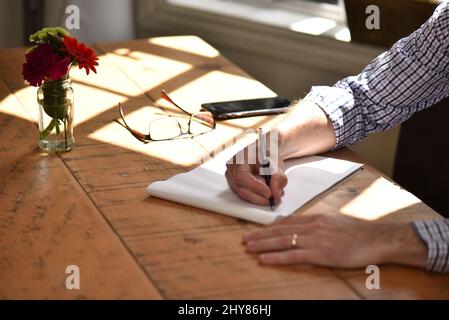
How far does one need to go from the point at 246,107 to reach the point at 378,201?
0.63 meters

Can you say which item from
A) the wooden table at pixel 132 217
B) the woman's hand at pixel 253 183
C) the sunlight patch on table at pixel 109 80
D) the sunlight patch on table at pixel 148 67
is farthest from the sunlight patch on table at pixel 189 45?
the woman's hand at pixel 253 183

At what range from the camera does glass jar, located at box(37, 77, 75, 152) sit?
2012 millimetres

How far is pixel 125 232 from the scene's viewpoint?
1.71m

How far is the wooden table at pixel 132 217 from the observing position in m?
1.53

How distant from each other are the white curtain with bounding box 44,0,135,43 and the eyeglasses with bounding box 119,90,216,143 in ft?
3.75

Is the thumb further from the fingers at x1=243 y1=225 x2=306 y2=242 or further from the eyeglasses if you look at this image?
the eyeglasses

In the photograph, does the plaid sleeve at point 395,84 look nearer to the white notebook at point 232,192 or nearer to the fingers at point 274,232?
the white notebook at point 232,192

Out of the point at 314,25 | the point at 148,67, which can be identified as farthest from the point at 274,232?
the point at 314,25

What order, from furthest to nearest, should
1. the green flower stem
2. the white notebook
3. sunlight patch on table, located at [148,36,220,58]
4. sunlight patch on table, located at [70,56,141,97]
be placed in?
sunlight patch on table, located at [148,36,220,58]
sunlight patch on table, located at [70,56,141,97]
the green flower stem
the white notebook

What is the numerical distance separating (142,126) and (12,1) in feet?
5.74

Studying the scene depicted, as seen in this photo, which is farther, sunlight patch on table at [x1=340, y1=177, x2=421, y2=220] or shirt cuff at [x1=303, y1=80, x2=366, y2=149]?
shirt cuff at [x1=303, y1=80, x2=366, y2=149]

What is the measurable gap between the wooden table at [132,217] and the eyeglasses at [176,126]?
1.1 inches

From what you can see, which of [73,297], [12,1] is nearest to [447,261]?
[73,297]

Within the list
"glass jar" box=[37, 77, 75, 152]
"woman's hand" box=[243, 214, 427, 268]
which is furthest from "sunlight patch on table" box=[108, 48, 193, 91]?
"woman's hand" box=[243, 214, 427, 268]
